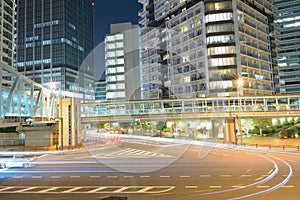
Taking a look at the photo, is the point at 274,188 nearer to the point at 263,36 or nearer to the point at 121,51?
the point at 263,36

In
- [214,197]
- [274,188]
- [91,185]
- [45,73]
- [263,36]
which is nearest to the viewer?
[214,197]

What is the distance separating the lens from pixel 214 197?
13.0 m

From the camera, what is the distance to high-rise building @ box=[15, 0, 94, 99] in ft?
438

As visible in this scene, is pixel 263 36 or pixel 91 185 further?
pixel 263 36

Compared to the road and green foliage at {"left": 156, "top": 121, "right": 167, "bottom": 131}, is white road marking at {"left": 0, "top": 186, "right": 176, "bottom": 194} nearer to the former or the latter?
the road

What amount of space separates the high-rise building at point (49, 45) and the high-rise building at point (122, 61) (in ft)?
97.6

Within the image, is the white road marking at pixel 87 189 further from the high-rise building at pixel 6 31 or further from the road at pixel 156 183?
the high-rise building at pixel 6 31

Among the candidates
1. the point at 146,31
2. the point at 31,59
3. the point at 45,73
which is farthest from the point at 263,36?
the point at 31,59

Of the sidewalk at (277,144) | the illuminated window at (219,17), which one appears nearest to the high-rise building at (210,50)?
the illuminated window at (219,17)

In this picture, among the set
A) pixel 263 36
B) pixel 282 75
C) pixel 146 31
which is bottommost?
pixel 282 75

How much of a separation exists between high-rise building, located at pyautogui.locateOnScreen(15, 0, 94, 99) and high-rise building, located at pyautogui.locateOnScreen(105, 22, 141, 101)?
29.7m

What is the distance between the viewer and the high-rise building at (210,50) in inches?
2849

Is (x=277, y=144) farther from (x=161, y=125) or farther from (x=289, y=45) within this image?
(x=289, y=45)

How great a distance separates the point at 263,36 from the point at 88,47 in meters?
112
